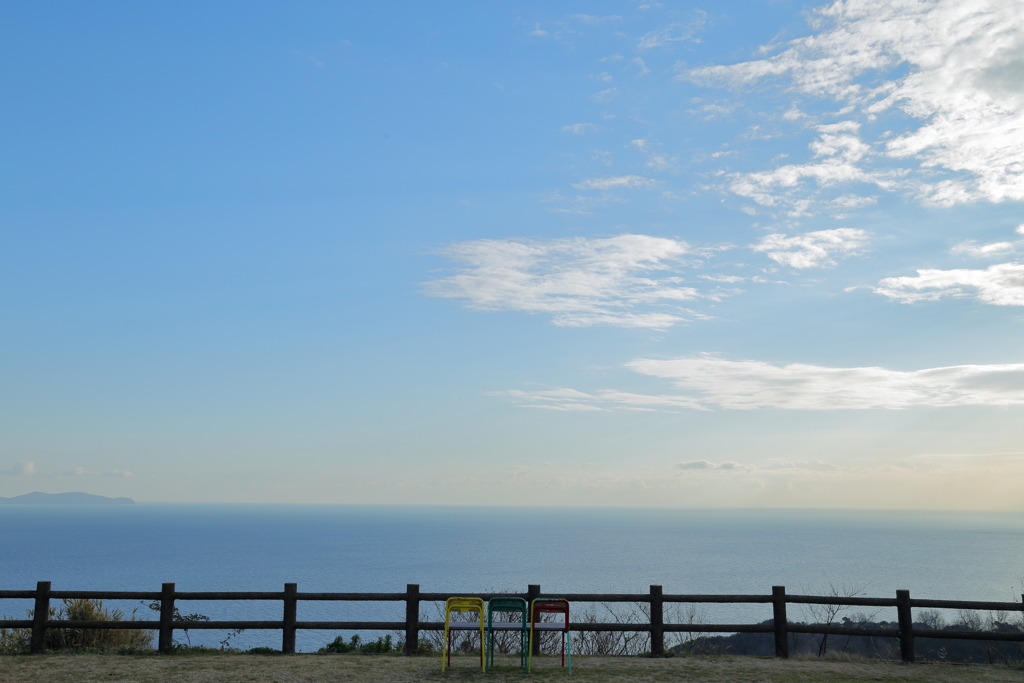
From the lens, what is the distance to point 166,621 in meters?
12.0

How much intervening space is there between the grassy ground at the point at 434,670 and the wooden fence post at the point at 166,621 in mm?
251

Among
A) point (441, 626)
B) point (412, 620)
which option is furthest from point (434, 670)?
point (441, 626)

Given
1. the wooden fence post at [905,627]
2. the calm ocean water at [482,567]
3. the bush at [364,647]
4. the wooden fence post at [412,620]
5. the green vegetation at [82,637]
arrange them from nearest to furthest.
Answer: the wooden fence post at [905,627], the wooden fence post at [412,620], the green vegetation at [82,637], the bush at [364,647], the calm ocean water at [482,567]

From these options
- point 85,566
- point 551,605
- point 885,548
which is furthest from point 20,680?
point 885,548

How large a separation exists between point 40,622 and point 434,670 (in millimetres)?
6727

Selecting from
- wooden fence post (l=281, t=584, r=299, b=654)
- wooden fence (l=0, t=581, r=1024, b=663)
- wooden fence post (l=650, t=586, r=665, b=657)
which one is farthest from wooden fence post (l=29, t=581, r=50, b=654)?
wooden fence post (l=650, t=586, r=665, b=657)

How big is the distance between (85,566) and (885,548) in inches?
6485

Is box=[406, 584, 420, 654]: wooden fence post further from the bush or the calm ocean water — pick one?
the calm ocean water

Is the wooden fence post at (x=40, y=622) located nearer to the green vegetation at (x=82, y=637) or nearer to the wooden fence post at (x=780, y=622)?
the green vegetation at (x=82, y=637)

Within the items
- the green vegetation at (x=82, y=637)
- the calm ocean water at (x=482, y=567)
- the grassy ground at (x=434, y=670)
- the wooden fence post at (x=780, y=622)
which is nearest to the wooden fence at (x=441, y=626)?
the wooden fence post at (x=780, y=622)

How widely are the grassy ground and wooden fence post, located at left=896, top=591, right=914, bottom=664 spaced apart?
0.80 ft

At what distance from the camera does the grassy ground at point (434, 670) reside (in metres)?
9.98

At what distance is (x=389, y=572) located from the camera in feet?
366

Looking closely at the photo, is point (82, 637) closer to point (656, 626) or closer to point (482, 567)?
point (656, 626)
